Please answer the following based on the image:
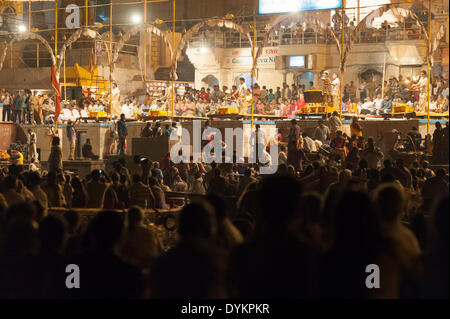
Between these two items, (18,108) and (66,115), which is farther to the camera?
(18,108)

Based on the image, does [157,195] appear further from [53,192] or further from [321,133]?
[321,133]

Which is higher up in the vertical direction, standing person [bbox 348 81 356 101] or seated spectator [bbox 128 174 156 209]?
standing person [bbox 348 81 356 101]

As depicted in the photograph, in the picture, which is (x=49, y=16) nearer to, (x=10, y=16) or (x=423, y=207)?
(x=10, y=16)

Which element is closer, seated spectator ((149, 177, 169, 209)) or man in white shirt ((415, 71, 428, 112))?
seated spectator ((149, 177, 169, 209))

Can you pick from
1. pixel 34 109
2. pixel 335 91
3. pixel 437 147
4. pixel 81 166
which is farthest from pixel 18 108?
pixel 437 147

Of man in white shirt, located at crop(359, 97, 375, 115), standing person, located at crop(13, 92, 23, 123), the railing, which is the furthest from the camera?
the railing

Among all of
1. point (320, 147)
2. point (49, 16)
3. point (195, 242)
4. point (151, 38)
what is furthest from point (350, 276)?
point (49, 16)

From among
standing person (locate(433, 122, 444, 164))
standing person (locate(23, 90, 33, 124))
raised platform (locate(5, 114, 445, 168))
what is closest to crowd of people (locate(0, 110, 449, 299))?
standing person (locate(433, 122, 444, 164))

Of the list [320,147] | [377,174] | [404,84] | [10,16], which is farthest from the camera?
[10,16]

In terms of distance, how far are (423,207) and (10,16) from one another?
34834 mm

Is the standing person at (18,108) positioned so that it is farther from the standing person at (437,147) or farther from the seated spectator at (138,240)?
the seated spectator at (138,240)

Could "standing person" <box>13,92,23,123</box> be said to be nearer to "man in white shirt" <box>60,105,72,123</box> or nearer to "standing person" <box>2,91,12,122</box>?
"standing person" <box>2,91,12,122</box>

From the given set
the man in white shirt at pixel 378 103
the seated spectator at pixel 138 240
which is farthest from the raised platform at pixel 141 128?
the seated spectator at pixel 138 240

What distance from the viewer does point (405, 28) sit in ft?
106
